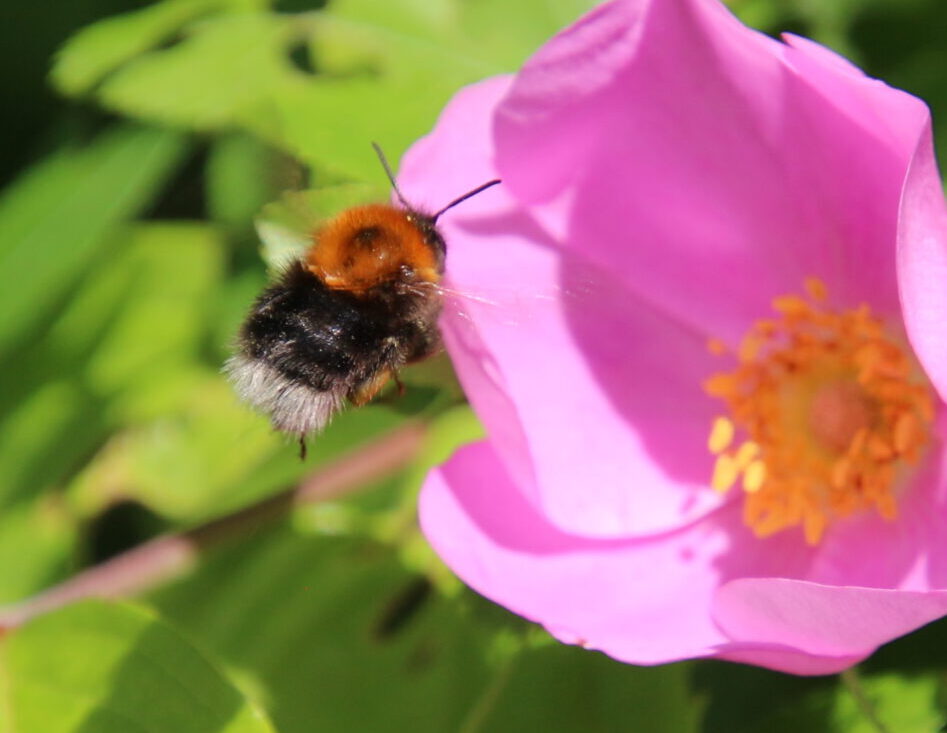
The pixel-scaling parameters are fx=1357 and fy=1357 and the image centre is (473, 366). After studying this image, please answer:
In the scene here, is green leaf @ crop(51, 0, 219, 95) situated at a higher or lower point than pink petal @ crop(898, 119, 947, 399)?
lower

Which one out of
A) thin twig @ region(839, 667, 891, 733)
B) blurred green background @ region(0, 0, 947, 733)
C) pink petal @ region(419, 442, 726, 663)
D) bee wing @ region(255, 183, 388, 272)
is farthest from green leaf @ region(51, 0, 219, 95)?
thin twig @ region(839, 667, 891, 733)

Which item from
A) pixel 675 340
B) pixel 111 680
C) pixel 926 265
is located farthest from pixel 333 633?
pixel 926 265

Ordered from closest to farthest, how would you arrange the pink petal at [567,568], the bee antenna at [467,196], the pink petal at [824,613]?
the pink petal at [824,613], the pink petal at [567,568], the bee antenna at [467,196]

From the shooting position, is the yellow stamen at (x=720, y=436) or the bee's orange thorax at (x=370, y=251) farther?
the yellow stamen at (x=720, y=436)

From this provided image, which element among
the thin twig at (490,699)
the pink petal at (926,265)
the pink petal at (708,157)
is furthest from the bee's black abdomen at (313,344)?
the pink petal at (926,265)

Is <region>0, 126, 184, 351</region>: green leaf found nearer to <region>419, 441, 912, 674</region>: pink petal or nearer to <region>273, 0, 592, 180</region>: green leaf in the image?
<region>273, 0, 592, 180</region>: green leaf

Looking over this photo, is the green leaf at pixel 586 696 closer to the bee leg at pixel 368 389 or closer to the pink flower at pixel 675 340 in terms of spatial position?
the pink flower at pixel 675 340
